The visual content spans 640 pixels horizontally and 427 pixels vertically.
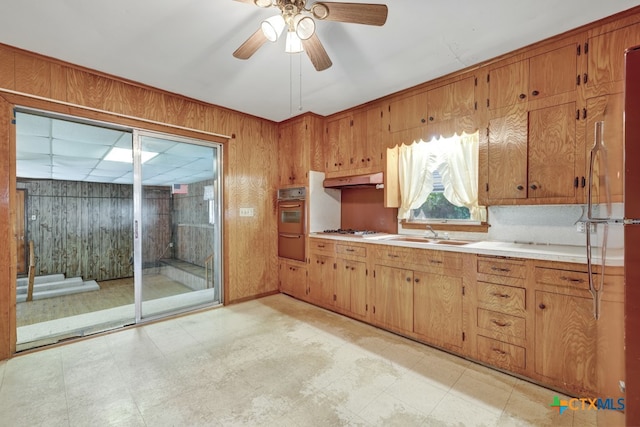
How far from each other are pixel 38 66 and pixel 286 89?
2284mm

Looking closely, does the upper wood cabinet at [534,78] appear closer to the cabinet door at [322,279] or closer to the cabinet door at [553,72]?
the cabinet door at [553,72]

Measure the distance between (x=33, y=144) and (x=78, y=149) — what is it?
0.52 metres

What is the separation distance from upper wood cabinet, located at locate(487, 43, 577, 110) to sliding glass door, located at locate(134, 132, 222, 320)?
335 cm

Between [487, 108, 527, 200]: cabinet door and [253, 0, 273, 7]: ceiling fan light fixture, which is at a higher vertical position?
[253, 0, 273, 7]: ceiling fan light fixture

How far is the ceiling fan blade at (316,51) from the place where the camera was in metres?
1.86

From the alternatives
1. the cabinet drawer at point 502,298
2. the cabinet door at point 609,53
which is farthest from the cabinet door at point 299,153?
the cabinet door at point 609,53

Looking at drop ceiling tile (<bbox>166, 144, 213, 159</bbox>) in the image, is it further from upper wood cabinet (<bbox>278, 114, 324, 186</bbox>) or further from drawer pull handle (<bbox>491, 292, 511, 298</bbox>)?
drawer pull handle (<bbox>491, 292, 511, 298</bbox>)

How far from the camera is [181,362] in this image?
236 centimetres

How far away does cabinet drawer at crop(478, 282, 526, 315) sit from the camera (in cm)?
208

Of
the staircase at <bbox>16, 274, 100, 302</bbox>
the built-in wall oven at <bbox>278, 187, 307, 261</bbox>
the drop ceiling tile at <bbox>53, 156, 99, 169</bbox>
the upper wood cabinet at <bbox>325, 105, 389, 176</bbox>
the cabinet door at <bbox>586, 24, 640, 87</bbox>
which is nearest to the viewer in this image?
the cabinet door at <bbox>586, 24, 640, 87</bbox>

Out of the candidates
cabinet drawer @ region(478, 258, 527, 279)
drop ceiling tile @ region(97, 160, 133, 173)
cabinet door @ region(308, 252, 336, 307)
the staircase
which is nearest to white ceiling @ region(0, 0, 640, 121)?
cabinet drawer @ region(478, 258, 527, 279)

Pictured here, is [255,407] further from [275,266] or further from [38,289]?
[38,289]

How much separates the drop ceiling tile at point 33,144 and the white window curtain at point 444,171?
16.5 feet

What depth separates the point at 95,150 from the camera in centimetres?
454
